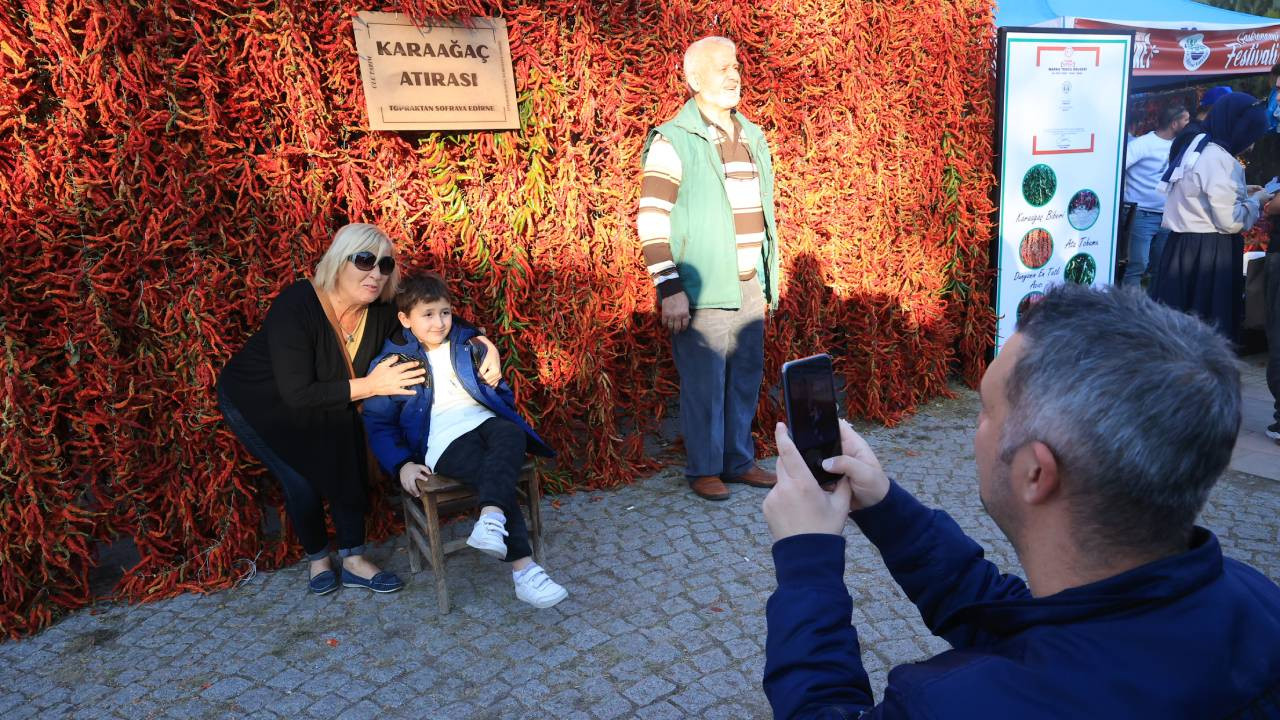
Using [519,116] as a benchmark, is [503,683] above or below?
below

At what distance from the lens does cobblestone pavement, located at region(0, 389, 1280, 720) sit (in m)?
2.78

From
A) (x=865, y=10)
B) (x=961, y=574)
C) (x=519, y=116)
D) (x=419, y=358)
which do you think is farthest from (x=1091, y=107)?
(x=961, y=574)

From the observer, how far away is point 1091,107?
19.9 ft

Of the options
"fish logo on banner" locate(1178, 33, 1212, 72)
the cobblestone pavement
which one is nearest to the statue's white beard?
the cobblestone pavement

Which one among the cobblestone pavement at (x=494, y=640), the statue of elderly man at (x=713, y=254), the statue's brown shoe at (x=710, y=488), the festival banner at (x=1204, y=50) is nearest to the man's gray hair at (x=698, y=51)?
the statue of elderly man at (x=713, y=254)

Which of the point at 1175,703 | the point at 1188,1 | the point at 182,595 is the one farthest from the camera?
the point at 1188,1

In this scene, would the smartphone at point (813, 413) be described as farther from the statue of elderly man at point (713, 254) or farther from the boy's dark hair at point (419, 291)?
the statue of elderly man at point (713, 254)

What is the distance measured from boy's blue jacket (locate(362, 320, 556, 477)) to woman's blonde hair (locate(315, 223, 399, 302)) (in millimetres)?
403

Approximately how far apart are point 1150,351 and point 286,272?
140 inches

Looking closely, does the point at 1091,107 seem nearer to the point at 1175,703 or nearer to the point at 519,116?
the point at 519,116

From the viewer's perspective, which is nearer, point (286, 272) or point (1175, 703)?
point (1175, 703)

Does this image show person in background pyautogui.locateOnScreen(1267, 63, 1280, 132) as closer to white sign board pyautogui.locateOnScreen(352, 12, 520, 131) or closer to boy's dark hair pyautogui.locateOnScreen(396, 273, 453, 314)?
white sign board pyautogui.locateOnScreen(352, 12, 520, 131)

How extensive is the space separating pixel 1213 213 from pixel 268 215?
6.21m

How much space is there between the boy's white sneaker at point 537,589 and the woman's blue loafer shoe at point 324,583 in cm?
91
